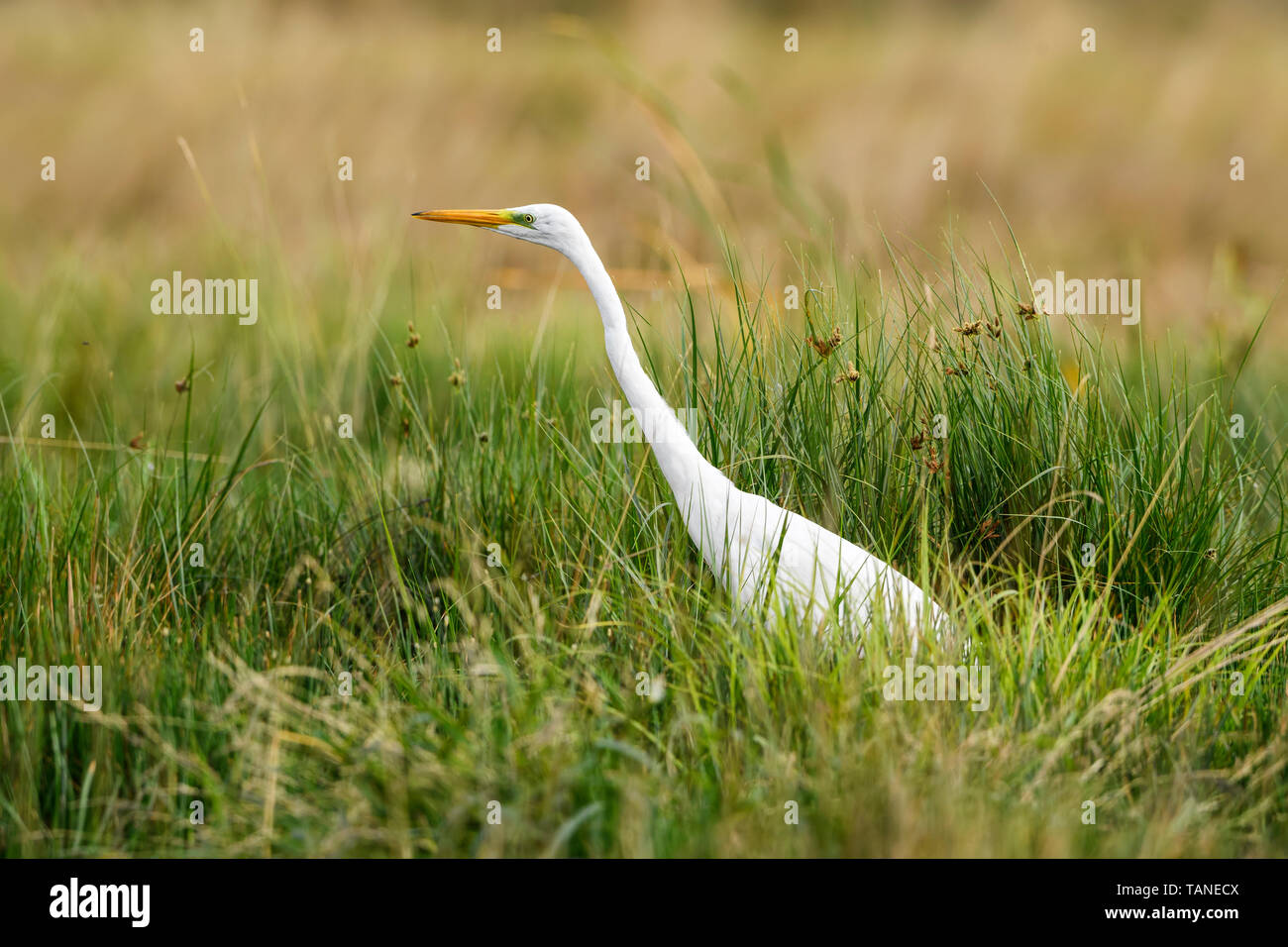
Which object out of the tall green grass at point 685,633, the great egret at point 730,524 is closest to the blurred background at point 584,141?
the tall green grass at point 685,633

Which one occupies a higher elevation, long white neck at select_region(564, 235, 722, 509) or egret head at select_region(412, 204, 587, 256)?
egret head at select_region(412, 204, 587, 256)

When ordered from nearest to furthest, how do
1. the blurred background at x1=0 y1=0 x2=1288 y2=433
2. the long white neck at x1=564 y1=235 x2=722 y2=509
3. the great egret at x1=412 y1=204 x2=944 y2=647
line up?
the great egret at x1=412 y1=204 x2=944 y2=647 → the long white neck at x1=564 y1=235 x2=722 y2=509 → the blurred background at x1=0 y1=0 x2=1288 y2=433

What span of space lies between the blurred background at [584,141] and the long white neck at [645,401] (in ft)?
12.8

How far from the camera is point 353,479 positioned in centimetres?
387

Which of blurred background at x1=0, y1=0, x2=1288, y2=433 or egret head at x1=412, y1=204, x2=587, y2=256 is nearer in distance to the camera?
egret head at x1=412, y1=204, x2=587, y2=256

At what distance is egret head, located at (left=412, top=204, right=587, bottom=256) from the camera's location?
306 cm

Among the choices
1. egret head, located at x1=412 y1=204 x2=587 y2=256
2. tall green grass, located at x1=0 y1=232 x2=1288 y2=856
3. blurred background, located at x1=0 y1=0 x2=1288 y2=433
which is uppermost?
blurred background, located at x1=0 y1=0 x2=1288 y2=433

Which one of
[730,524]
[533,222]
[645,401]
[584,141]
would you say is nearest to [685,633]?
[730,524]

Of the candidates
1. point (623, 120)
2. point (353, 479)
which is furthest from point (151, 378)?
point (623, 120)

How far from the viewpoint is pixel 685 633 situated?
283cm

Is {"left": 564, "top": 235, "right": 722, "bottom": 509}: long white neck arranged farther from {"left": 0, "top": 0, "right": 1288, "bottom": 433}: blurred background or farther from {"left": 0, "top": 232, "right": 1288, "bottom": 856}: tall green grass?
{"left": 0, "top": 0, "right": 1288, "bottom": 433}: blurred background

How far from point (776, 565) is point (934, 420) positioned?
726mm

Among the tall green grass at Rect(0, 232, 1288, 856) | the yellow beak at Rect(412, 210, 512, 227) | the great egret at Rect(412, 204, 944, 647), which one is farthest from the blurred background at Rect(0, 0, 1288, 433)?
the great egret at Rect(412, 204, 944, 647)
